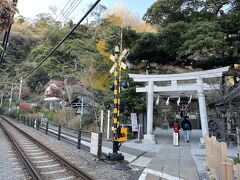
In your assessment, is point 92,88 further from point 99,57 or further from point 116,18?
point 116,18

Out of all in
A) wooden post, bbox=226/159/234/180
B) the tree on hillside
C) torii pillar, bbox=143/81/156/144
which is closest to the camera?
wooden post, bbox=226/159/234/180

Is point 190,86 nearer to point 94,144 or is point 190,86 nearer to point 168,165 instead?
point 168,165

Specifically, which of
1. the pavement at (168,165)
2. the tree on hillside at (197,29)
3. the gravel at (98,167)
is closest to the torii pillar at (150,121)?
the tree on hillside at (197,29)

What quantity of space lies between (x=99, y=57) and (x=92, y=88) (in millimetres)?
3242

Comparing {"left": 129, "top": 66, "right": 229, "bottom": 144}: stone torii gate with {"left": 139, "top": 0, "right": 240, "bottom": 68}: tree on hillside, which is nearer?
{"left": 139, "top": 0, "right": 240, "bottom": 68}: tree on hillside

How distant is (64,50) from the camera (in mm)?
34469

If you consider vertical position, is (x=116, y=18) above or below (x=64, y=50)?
above

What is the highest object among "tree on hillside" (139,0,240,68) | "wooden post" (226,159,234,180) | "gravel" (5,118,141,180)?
"tree on hillside" (139,0,240,68)

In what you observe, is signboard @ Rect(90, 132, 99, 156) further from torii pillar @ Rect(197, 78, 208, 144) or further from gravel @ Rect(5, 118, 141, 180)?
torii pillar @ Rect(197, 78, 208, 144)

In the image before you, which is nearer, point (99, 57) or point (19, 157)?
point (19, 157)

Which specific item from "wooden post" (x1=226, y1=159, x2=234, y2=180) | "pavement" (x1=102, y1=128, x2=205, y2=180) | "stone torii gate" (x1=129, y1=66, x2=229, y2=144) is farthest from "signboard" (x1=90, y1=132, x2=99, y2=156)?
"wooden post" (x1=226, y1=159, x2=234, y2=180)

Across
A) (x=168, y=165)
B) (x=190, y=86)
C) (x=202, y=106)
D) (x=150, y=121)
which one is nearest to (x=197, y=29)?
(x=190, y=86)

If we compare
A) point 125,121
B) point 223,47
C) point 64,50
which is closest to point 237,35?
point 223,47

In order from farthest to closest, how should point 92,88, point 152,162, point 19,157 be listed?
point 92,88, point 19,157, point 152,162
